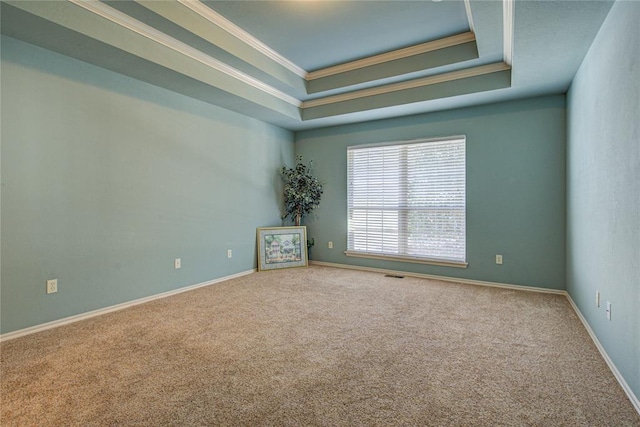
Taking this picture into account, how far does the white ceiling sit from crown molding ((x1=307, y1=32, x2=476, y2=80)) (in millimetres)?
12

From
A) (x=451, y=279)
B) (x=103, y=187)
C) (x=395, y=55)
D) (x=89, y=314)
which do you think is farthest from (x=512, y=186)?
(x=89, y=314)

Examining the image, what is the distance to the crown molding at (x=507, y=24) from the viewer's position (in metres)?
2.34

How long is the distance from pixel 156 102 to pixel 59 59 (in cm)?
94

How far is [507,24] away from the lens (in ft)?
8.89

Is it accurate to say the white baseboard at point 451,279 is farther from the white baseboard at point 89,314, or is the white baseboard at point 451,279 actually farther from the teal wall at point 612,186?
the white baseboard at point 89,314

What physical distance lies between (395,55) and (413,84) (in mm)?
476

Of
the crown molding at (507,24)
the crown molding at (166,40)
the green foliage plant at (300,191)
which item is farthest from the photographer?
the green foliage plant at (300,191)

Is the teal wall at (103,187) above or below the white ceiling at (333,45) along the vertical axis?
below

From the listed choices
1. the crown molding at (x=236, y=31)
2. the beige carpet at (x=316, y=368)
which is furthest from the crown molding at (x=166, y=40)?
the beige carpet at (x=316, y=368)

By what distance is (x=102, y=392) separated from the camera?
184cm

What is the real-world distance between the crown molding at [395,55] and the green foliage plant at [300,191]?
1.65 meters

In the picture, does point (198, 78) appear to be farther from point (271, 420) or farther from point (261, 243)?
point (271, 420)

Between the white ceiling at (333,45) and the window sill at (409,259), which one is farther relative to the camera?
the window sill at (409,259)

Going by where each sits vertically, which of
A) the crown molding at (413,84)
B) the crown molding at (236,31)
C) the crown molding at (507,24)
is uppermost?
the crown molding at (236,31)
